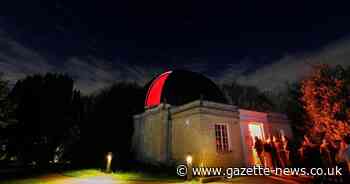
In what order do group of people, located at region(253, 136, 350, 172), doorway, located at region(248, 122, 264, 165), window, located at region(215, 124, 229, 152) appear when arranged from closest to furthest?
group of people, located at region(253, 136, 350, 172) → window, located at region(215, 124, 229, 152) → doorway, located at region(248, 122, 264, 165)

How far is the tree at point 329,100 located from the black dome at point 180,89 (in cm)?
725

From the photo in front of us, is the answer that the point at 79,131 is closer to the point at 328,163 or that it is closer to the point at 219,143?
the point at 219,143

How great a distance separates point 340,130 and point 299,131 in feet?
27.6

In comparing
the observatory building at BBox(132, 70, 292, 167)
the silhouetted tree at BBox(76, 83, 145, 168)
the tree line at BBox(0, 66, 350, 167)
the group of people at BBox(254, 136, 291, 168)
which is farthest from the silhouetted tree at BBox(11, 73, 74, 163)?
the group of people at BBox(254, 136, 291, 168)

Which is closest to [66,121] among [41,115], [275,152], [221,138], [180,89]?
[41,115]

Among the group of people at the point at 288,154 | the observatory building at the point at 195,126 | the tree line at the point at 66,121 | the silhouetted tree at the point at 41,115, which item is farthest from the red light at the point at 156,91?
the silhouetted tree at the point at 41,115

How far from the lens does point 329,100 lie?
14961 millimetres

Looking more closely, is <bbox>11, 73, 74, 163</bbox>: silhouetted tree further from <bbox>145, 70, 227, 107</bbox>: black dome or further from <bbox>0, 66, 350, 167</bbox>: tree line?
<bbox>145, 70, 227, 107</bbox>: black dome

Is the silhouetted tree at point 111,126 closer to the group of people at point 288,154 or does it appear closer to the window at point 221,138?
the window at point 221,138

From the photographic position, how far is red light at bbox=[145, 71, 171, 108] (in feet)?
61.8

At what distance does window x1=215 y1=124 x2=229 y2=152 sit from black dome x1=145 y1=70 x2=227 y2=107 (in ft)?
12.6

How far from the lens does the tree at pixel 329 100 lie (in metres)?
14.0

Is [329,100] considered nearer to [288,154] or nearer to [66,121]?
[288,154]

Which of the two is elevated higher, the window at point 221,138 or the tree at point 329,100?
the tree at point 329,100
